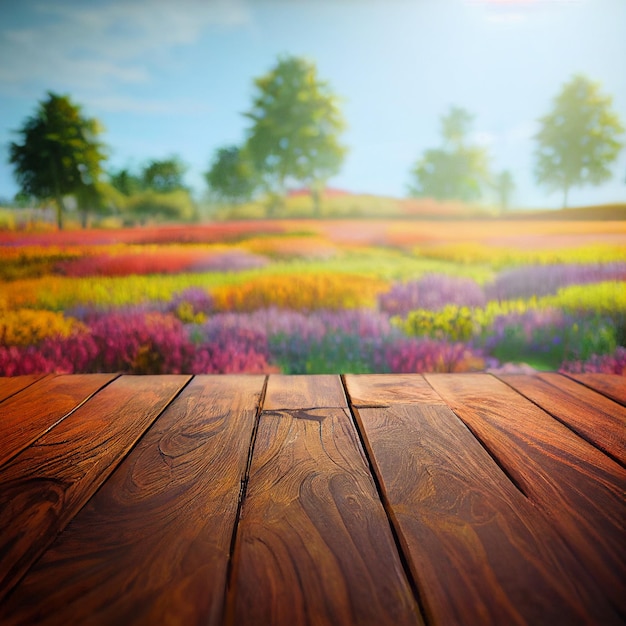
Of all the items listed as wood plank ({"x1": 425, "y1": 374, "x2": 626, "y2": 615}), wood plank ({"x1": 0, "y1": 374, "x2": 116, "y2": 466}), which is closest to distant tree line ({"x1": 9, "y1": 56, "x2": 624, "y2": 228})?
wood plank ({"x1": 0, "y1": 374, "x2": 116, "y2": 466})

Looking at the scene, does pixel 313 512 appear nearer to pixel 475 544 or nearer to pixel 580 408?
pixel 475 544

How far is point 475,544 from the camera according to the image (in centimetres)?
74

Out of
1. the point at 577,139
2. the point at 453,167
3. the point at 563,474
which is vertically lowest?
the point at 563,474

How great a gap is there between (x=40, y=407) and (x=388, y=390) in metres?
1.14

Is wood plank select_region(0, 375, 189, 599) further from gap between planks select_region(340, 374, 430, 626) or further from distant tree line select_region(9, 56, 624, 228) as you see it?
distant tree line select_region(9, 56, 624, 228)

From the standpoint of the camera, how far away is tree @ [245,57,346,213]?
2613 mm

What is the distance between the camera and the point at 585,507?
0.85 metres

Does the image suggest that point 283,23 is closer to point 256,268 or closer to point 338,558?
point 256,268

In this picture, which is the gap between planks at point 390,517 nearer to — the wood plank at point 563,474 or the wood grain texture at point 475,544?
the wood grain texture at point 475,544

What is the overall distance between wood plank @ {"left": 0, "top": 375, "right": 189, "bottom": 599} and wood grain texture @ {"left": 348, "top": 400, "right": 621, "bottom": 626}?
1.91 feet

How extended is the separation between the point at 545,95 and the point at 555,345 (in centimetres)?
142

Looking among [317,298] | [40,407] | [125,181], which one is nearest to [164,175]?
[125,181]

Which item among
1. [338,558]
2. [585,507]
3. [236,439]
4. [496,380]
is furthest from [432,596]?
[496,380]

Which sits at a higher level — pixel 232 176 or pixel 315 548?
pixel 232 176
